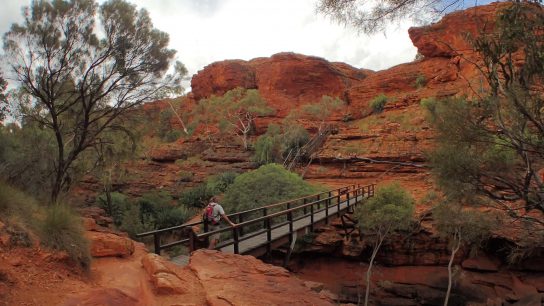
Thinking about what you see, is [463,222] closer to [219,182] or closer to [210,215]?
[210,215]

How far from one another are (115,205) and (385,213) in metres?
18.0

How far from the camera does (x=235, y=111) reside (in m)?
40.2

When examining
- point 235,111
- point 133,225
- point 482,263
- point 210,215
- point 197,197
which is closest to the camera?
point 210,215

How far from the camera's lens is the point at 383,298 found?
16562 mm

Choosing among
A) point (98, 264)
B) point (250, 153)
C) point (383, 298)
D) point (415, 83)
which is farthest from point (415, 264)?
point (415, 83)

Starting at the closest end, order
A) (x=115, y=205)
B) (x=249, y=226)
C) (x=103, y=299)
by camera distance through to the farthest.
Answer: (x=103, y=299) → (x=249, y=226) → (x=115, y=205)

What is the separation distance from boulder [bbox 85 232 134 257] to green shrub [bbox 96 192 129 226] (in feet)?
63.4

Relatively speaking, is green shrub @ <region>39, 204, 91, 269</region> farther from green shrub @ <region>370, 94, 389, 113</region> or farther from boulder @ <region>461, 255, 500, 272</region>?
green shrub @ <region>370, 94, 389, 113</region>

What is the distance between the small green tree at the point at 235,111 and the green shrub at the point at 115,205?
13.7 metres

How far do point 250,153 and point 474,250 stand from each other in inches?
839

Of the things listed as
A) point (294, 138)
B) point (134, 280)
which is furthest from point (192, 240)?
point (294, 138)

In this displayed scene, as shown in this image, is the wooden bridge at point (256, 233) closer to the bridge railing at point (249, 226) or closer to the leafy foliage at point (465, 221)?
the bridge railing at point (249, 226)

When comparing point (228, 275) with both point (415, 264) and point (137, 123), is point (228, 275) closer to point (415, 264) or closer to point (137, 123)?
point (137, 123)

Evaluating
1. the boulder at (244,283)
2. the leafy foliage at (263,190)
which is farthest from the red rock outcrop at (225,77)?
the boulder at (244,283)
